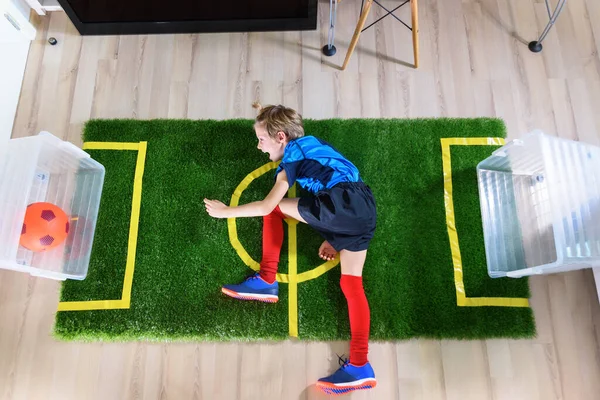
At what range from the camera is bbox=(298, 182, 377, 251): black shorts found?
2080 millimetres

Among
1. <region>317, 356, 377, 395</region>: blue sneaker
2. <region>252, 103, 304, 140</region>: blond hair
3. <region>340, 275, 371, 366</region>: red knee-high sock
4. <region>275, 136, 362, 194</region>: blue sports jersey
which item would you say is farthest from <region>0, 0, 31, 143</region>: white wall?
<region>317, 356, 377, 395</region>: blue sneaker

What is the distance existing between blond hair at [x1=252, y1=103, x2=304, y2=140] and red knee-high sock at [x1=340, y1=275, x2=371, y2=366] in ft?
2.69

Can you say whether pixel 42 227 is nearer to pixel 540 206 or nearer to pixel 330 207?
pixel 330 207

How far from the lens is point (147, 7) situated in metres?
2.65

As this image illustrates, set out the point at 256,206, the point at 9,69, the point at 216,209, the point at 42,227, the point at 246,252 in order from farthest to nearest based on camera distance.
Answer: the point at 9,69, the point at 246,252, the point at 216,209, the point at 256,206, the point at 42,227

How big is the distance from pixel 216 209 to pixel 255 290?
1.59ft

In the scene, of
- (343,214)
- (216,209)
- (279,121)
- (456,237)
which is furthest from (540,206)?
(216,209)

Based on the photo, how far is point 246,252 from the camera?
7.84 feet

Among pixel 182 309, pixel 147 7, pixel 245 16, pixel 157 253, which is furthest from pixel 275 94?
pixel 182 309

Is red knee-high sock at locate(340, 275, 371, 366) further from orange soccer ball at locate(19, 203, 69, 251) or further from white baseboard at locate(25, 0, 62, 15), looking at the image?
white baseboard at locate(25, 0, 62, 15)

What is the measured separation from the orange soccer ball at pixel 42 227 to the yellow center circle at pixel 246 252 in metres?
0.87

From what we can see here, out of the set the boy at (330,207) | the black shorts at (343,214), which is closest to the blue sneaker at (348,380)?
the boy at (330,207)

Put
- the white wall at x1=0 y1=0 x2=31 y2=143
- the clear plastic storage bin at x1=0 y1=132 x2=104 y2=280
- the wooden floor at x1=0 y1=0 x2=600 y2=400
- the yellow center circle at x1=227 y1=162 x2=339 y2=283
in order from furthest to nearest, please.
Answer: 1. the white wall at x1=0 y1=0 x2=31 y2=143
2. the yellow center circle at x1=227 y1=162 x2=339 y2=283
3. the wooden floor at x1=0 y1=0 x2=600 y2=400
4. the clear plastic storage bin at x1=0 y1=132 x2=104 y2=280

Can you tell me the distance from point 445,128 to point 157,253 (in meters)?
1.87
